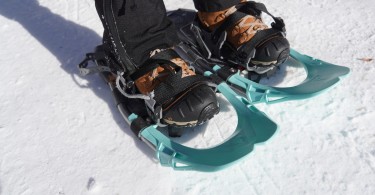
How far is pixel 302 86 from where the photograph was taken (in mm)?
1919

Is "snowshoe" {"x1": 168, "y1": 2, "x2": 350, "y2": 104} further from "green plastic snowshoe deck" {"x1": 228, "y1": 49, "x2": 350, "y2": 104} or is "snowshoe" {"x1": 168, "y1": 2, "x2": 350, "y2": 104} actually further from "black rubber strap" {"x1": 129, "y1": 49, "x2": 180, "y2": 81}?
"black rubber strap" {"x1": 129, "y1": 49, "x2": 180, "y2": 81}

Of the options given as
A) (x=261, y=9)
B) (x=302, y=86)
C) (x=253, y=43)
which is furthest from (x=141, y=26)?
(x=302, y=86)

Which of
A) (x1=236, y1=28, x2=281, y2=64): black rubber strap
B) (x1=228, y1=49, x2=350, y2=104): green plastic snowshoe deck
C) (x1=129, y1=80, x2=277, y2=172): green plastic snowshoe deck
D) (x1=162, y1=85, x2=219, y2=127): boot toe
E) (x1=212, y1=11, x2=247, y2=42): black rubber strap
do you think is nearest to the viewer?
(x1=129, y1=80, x2=277, y2=172): green plastic snowshoe deck

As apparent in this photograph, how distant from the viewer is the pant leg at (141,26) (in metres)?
1.86

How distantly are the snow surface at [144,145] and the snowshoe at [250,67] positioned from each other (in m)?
0.10

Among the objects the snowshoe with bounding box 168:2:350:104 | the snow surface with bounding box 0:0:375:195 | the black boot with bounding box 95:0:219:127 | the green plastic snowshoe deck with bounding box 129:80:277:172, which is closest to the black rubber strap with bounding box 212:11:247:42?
the snowshoe with bounding box 168:2:350:104

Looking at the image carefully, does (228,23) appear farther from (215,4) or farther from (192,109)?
(192,109)

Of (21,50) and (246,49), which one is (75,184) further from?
(21,50)

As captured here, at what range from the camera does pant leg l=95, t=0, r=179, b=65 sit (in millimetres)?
1857

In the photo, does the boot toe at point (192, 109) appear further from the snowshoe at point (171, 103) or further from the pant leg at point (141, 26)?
the pant leg at point (141, 26)

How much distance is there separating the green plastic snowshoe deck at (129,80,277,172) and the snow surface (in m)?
0.08

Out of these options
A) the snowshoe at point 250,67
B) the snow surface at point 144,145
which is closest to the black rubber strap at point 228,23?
the snowshoe at point 250,67

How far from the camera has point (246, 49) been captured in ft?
A: 6.62

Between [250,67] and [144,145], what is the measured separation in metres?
0.71
